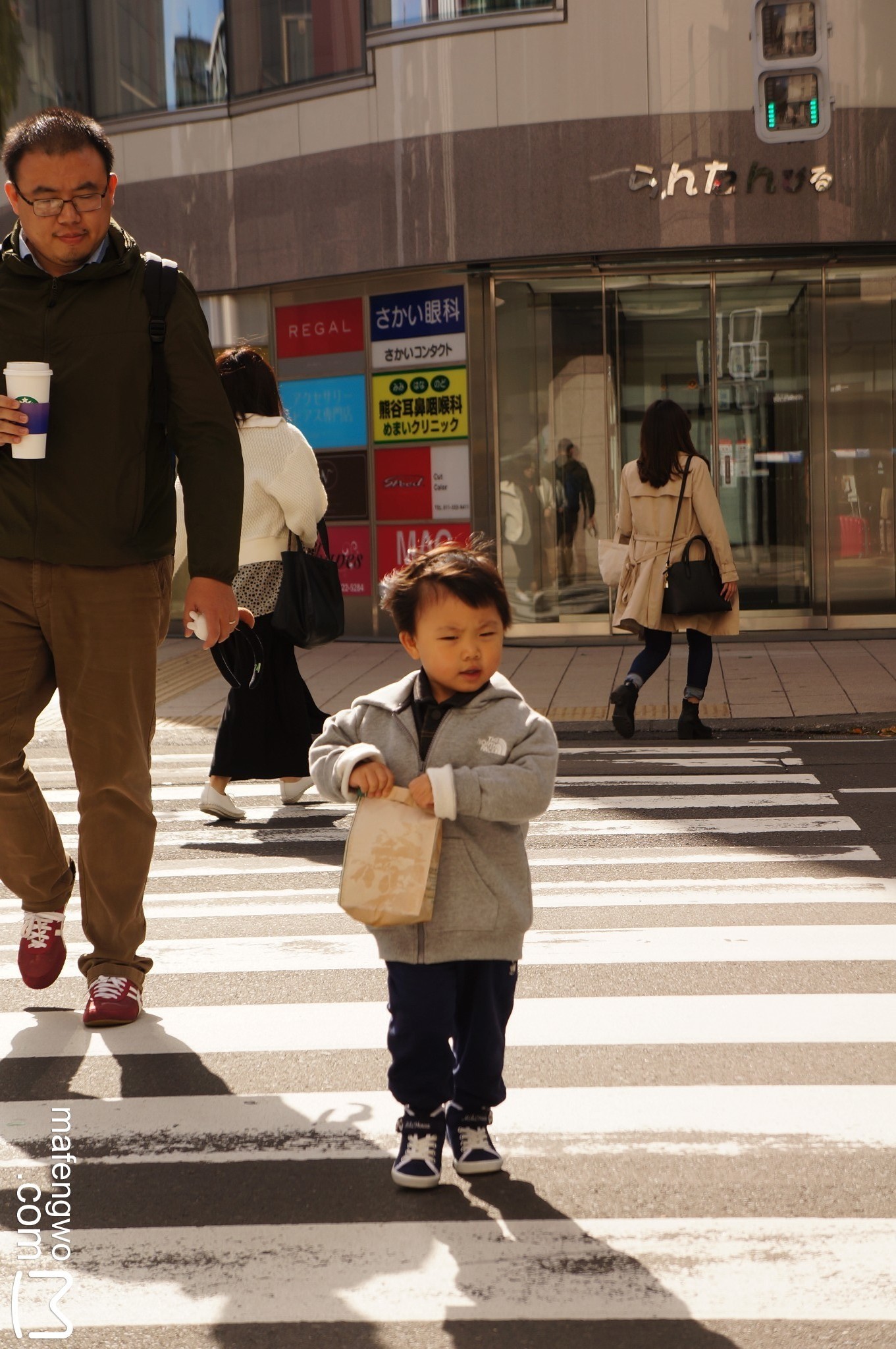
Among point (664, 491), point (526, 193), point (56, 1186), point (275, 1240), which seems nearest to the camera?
point (275, 1240)

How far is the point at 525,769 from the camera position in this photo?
10.5 ft

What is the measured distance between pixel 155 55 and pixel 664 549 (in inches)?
387

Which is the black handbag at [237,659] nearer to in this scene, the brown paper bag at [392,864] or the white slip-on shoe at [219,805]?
the white slip-on shoe at [219,805]

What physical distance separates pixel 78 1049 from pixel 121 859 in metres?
0.48

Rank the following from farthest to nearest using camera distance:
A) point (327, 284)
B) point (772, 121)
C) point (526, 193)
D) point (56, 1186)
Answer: point (327, 284)
point (526, 193)
point (772, 121)
point (56, 1186)

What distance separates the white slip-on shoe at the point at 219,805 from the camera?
7.39 m

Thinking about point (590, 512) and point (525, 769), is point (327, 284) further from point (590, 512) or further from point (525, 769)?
point (525, 769)

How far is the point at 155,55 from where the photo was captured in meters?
16.6

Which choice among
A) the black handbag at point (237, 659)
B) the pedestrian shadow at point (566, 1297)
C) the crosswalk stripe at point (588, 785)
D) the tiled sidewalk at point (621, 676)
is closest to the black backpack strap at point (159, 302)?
the pedestrian shadow at point (566, 1297)

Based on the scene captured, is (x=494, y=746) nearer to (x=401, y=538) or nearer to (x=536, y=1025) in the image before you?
(x=536, y=1025)

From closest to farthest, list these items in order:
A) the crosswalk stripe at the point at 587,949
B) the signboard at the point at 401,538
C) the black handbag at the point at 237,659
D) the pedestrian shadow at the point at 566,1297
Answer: the pedestrian shadow at the point at 566,1297 → the crosswalk stripe at the point at 587,949 → the black handbag at the point at 237,659 → the signboard at the point at 401,538

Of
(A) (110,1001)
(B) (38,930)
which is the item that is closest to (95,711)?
(B) (38,930)

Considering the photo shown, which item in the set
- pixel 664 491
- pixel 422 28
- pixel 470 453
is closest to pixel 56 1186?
pixel 664 491

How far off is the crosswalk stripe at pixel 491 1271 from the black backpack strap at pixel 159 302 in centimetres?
204
